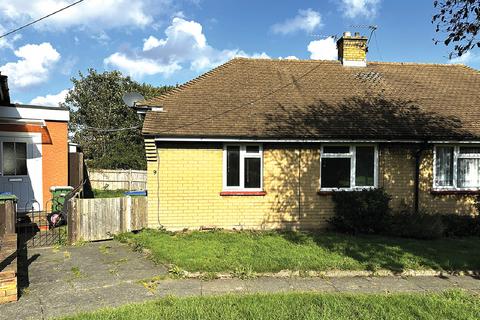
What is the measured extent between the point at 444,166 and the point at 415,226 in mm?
2973

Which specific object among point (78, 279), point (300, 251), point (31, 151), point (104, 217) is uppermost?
point (31, 151)

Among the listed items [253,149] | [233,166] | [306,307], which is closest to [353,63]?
[253,149]

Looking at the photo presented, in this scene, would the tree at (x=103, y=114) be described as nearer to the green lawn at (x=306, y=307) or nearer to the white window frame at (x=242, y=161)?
the white window frame at (x=242, y=161)

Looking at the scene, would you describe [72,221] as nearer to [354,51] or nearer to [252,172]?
[252,172]

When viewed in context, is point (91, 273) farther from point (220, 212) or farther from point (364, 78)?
point (364, 78)

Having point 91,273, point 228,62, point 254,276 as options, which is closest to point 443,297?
point 254,276

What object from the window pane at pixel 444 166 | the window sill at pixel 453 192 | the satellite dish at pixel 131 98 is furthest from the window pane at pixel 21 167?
the window pane at pixel 444 166

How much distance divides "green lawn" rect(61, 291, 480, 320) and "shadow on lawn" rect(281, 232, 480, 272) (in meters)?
1.47

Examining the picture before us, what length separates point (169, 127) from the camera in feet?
34.8

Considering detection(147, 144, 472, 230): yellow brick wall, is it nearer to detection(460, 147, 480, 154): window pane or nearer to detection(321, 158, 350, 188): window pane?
detection(321, 158, 350, 188): window pane

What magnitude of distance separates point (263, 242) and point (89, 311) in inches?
179

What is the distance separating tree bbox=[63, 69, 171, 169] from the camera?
135 ft

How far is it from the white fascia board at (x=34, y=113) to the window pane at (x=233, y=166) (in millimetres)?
6245

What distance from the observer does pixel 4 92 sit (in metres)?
12.1
